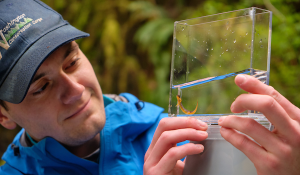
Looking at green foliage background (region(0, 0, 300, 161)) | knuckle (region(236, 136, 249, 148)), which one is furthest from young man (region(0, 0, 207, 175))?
green foliage background (region(0, 0, 300, 161))

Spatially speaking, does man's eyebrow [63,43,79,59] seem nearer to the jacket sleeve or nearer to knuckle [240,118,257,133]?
the jacket sleeve

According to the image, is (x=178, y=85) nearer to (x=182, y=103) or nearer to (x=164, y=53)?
(x=182, y=103)

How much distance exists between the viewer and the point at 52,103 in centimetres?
128

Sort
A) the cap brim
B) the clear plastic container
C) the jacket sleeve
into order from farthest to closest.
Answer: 1. the jacket sleeve
2. the cap brim
3. the clear plastic container

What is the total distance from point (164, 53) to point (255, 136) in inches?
135

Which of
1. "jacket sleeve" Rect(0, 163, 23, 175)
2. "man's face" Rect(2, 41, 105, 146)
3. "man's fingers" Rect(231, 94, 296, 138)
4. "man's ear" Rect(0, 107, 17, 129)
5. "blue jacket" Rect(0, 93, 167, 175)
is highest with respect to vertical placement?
"man's fingers" Rect(231, 94, 296, 138)

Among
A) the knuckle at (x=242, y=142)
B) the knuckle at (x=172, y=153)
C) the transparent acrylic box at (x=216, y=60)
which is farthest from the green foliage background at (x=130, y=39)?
the knuckle at (x=242, y=142)

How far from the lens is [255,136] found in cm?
66

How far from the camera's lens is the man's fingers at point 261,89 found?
0.65 metres

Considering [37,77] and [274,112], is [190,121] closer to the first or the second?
[274,112]

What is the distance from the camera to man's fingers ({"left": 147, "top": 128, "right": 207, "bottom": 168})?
762mm

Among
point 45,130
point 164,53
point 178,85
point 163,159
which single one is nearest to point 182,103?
point 178,85

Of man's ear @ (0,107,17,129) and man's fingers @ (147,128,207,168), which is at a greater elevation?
Answer: man's fingers @ (147,128,207,168)

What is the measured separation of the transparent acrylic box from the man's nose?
1.83ft
